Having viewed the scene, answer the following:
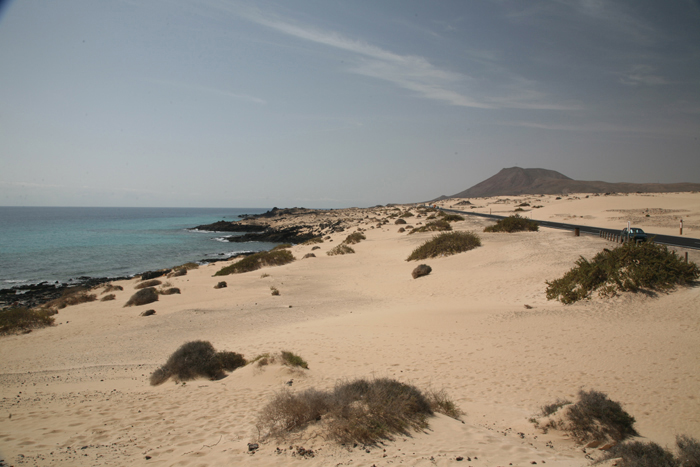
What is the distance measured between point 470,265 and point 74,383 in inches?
775

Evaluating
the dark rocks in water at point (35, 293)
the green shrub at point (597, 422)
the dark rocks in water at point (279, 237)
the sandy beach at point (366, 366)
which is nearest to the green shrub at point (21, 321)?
the sandy beach at point (366, 366)

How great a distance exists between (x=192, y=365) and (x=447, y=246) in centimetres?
2061

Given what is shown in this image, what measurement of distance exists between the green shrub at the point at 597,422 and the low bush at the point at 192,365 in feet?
24.7

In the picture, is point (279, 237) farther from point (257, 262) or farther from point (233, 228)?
point (257, 262)

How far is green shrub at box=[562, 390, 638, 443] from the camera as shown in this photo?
5566mm

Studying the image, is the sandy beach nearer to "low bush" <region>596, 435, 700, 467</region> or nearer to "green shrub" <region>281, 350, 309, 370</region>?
"green shrub" <region>281, 350, 309, 370</region>

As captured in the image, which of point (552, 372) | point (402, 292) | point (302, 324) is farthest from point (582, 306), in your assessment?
point (302, 324)

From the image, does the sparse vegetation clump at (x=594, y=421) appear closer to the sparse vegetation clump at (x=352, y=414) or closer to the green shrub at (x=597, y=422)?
the green shrub at (x=597, y=422)

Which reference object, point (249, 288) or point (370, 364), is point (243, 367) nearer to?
point (370, 364)

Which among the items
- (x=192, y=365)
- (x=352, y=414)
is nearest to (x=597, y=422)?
(x=352, y=414)

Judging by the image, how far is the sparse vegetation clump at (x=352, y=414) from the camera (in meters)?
5.33

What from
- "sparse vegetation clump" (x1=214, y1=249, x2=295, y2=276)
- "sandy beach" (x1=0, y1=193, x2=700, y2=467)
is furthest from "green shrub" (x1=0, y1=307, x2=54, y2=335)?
"sparse vegetation clump" (x1=214, y1=249, x2=295, y2=276)

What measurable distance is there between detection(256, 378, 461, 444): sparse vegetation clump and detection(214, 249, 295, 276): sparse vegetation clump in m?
22.5

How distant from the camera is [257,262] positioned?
28.9 m
